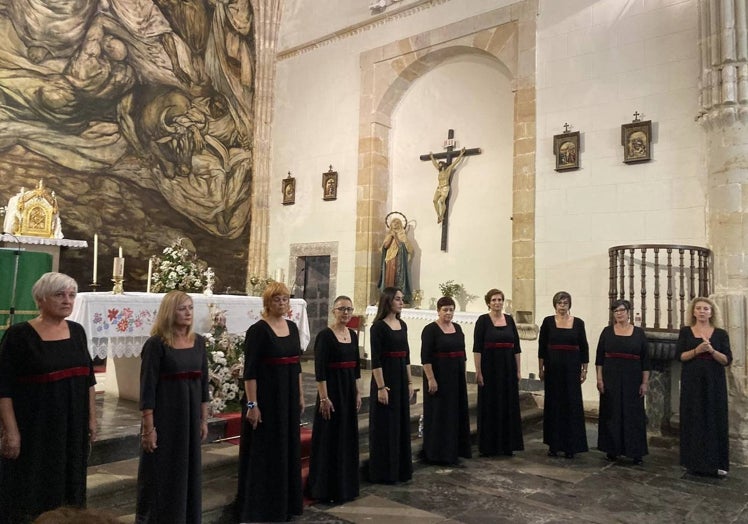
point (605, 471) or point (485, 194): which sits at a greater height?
point (485, 194)

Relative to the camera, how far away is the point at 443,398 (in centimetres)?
514

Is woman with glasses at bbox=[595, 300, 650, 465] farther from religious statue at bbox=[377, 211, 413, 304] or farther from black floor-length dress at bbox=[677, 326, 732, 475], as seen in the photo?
religious statue at bbox=[377, 211, 413, 304]

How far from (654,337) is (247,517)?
14.7 feet

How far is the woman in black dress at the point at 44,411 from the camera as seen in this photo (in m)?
2.67

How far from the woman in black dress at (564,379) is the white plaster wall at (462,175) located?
131 inches

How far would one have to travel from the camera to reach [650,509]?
420 centimetres

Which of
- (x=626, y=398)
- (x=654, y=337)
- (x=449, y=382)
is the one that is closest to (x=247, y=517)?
(x=449, y=382)

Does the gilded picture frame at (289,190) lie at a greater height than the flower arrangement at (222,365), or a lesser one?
greater

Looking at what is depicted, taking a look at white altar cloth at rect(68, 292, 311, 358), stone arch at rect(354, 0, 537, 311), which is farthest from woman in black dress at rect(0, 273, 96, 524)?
stone arch at rect(354, 0, 537, 311)

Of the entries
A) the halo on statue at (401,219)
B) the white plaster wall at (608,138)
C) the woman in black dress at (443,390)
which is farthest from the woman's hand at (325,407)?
the halo on statue at (401,219)

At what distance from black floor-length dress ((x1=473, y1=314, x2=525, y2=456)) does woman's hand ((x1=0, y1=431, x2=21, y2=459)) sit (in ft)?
12.7

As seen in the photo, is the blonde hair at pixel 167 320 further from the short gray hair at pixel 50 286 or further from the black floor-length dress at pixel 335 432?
the black floor-length dress at pixel 335 432

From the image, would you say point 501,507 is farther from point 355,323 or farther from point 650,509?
point 355,323

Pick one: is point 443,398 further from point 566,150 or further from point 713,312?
point 566,150
